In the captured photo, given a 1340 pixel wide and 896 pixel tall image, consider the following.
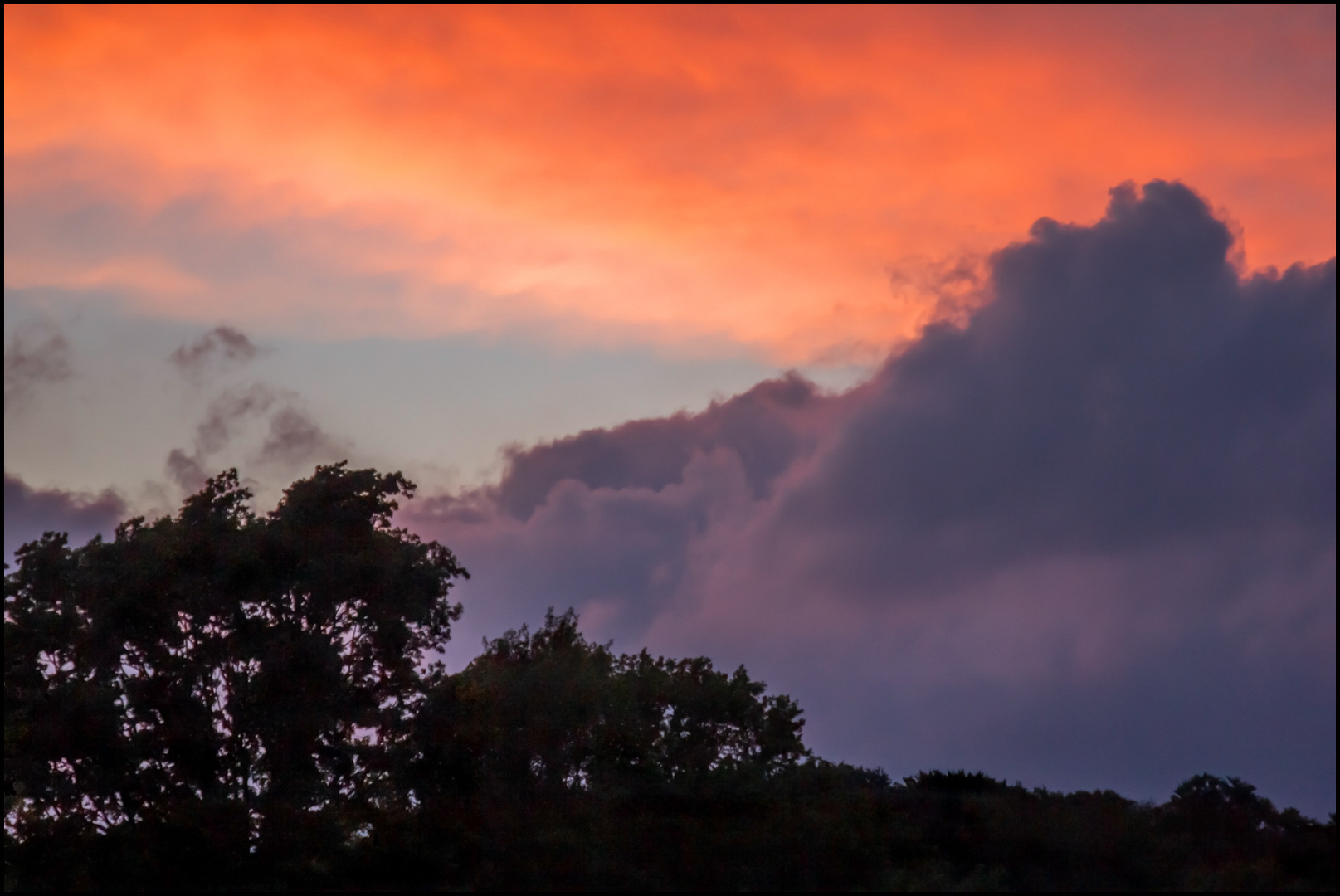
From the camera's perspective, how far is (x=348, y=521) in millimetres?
40875

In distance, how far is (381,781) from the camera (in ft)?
128

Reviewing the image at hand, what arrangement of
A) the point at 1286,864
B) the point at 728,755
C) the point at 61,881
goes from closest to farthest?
the point at 1286,864 < the point at 61,881 < the point at 728,755

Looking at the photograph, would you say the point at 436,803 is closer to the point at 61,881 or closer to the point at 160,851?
the point at 160,851

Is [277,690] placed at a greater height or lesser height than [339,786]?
greater

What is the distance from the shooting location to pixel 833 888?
3512 centimetres

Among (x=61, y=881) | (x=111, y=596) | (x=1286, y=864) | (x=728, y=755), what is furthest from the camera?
(x=728, y=755)

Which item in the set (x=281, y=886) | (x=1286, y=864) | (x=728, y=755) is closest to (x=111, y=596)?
(x=281, y=886)

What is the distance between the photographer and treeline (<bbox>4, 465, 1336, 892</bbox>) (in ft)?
117

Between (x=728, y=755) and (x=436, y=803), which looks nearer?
(x=436, y=803)

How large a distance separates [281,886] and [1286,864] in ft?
79.6

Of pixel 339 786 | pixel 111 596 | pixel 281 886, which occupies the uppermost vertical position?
pixel 111 596

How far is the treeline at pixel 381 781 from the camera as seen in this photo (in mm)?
35656

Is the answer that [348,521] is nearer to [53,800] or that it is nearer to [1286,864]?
[53,800]

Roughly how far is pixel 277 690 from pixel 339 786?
10.1ft
